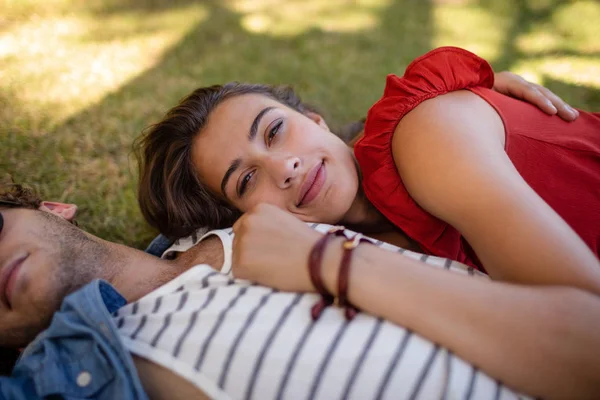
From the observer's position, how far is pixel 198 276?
1.48 metres

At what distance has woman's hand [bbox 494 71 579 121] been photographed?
1714 millimetres

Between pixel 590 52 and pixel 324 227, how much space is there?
3043 millimetres

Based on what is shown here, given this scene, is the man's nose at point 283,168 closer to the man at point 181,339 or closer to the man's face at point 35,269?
the man at point 181,339

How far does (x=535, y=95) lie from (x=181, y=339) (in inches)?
57.6

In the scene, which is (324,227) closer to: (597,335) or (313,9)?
(597,335)

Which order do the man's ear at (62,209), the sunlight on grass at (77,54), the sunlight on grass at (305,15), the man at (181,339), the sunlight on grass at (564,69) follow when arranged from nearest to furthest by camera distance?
the man at (181,339)
the man's ear at (62,209)
the sunlight on grass at (77,54)
the sunlight on grass at (564,69)
the sunlight on grass at (305,15)

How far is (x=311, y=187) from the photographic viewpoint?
168cm

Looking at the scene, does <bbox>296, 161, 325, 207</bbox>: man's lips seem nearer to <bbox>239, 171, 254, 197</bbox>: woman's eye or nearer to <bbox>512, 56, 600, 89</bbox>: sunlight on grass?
<bbox>239, 171, 254, 197</bbox>: woman's eye

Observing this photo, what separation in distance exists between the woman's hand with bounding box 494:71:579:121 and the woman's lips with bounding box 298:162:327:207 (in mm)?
809

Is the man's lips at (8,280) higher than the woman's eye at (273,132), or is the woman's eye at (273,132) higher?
the woman's eye at (273,132)

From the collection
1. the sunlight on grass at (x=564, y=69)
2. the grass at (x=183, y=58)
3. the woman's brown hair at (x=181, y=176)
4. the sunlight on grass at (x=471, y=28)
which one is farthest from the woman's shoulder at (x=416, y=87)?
the sunlight on grass at (x=471, y=28)

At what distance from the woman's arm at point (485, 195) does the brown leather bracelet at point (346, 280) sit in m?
0.30

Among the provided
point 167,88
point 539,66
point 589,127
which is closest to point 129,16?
point 167,88

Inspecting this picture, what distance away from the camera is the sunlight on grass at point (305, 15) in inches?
151
